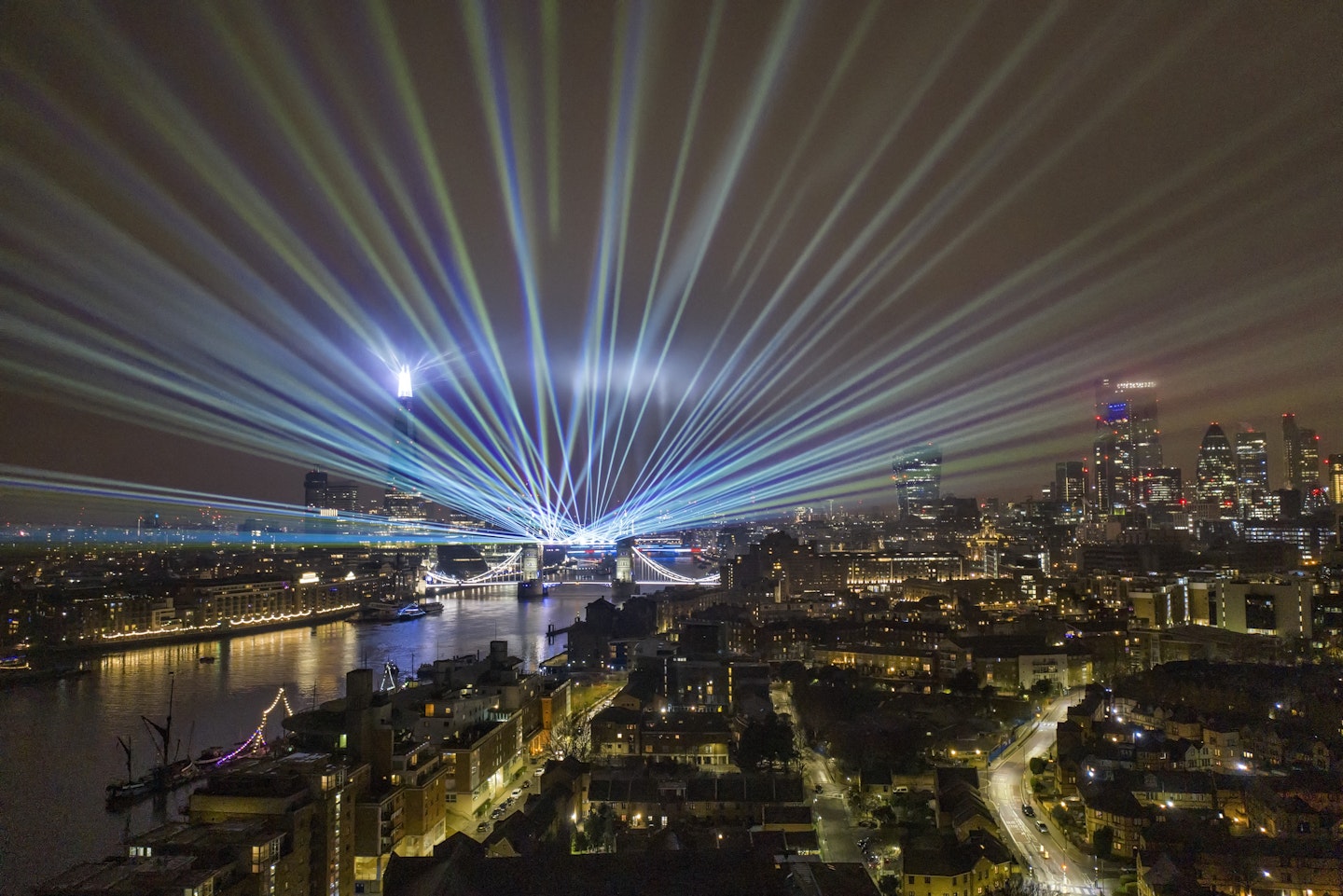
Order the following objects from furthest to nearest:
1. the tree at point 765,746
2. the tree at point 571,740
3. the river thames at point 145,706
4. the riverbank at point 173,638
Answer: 1. the riverbank at point 173,638
2. the tree at point 571,740
3. the tree at point 765,746
4. the river thames at point 145,706

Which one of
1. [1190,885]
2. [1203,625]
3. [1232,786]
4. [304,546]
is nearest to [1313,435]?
[1203,625]

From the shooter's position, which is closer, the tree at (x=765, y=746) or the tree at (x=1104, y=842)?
the tree at (x=1104, y=842)

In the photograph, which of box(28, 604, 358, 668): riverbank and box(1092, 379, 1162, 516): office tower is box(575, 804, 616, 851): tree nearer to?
box(28, 604, 358, 668): riverbank

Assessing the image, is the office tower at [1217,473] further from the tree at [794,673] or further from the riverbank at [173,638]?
the riverbank at [173,638]

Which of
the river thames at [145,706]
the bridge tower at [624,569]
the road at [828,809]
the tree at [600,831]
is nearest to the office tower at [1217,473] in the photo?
the bridge tower at [624,569]

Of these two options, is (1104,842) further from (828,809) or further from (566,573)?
(566,573)

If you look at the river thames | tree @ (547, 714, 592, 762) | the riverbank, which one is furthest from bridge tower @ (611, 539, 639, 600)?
tree @ (547, 714, 592, 762)

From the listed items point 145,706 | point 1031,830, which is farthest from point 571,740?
point 145,706

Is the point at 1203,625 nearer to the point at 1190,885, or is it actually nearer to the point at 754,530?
the point at 1190,885
